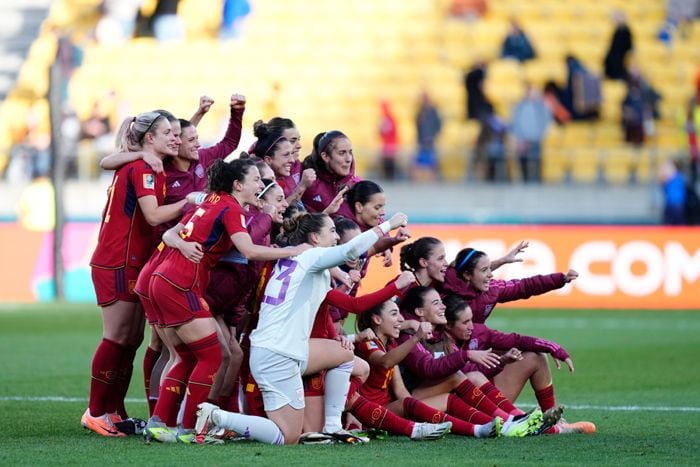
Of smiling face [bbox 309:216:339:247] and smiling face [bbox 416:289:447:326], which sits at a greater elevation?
smiling face [bbox 309:216:339:247]

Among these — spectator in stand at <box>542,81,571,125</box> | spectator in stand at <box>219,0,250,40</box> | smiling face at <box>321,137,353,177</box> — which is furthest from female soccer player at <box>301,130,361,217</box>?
spectator in stand at <box>219,0,250,40</box>

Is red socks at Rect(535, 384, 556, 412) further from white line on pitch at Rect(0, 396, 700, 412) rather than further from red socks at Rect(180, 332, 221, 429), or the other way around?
red socks at Rect(180, 332, 221, 429)

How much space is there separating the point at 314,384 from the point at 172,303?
966mm

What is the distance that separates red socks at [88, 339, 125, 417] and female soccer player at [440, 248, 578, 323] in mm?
2123

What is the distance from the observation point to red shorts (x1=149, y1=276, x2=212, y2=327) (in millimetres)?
7543

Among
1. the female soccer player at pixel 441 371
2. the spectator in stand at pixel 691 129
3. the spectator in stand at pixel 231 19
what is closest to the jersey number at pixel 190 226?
the female soccer player at pixel 441 371

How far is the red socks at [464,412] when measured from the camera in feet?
27.1

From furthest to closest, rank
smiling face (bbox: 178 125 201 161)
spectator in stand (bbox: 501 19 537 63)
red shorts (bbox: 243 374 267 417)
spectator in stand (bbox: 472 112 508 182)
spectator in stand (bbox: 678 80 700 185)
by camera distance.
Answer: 1. spectator in stand (bbox: 501 19 537 63)
2. spectator in stand (bbox: 472 112 508 182)
3. spectator in stand (bbox: 678 80 700 185)
4. smiling face (bbox: 178 125 201 161)
5. red shorts (bbox: 243 374 267 417)

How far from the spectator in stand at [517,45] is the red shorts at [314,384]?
1667 centimetres

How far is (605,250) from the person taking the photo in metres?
18.9

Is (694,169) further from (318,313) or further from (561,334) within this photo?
(318,313)

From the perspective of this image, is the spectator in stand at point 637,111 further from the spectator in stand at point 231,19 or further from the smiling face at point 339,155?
the smiling face at point 339,155

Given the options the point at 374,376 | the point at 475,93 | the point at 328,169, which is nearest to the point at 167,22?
the point at 475,93

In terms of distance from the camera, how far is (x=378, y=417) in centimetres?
Result: 805
